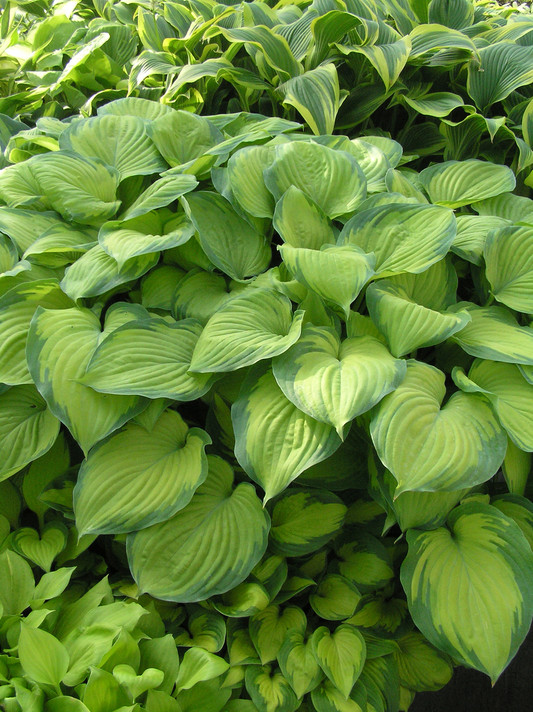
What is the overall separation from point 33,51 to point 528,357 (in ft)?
6.70

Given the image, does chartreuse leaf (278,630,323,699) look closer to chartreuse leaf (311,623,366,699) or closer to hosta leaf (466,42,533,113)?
chartreuse leaf (311,623,366,699)

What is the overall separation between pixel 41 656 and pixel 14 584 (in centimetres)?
18

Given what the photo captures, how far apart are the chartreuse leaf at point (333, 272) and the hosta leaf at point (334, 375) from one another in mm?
65

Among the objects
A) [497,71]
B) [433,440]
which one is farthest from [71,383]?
[497,71]

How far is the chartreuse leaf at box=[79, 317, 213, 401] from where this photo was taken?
91 cm

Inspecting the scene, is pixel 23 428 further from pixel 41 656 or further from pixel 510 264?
pixel 510 264

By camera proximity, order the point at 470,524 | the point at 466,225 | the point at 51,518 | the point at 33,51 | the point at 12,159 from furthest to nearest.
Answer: the point at 33,51 < the point at 12,159 < the point at 466,225 < the point at 51,518 < the point at 470,524

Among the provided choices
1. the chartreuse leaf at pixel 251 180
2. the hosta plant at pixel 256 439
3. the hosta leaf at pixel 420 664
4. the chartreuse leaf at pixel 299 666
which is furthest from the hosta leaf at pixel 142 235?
the hosta leaf at pixel 420 664

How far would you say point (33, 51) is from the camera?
2133 mm

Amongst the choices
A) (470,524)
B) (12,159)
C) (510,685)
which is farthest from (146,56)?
(510,685)

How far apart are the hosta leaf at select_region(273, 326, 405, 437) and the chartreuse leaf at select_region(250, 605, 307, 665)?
421 millimetres

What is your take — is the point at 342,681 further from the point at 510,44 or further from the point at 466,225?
the point at 510,44

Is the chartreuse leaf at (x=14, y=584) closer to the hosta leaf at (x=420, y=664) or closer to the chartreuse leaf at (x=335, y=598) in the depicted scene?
the chartreuse leaf at (x=335, y=598)

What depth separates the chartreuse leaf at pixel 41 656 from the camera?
0.78 m
